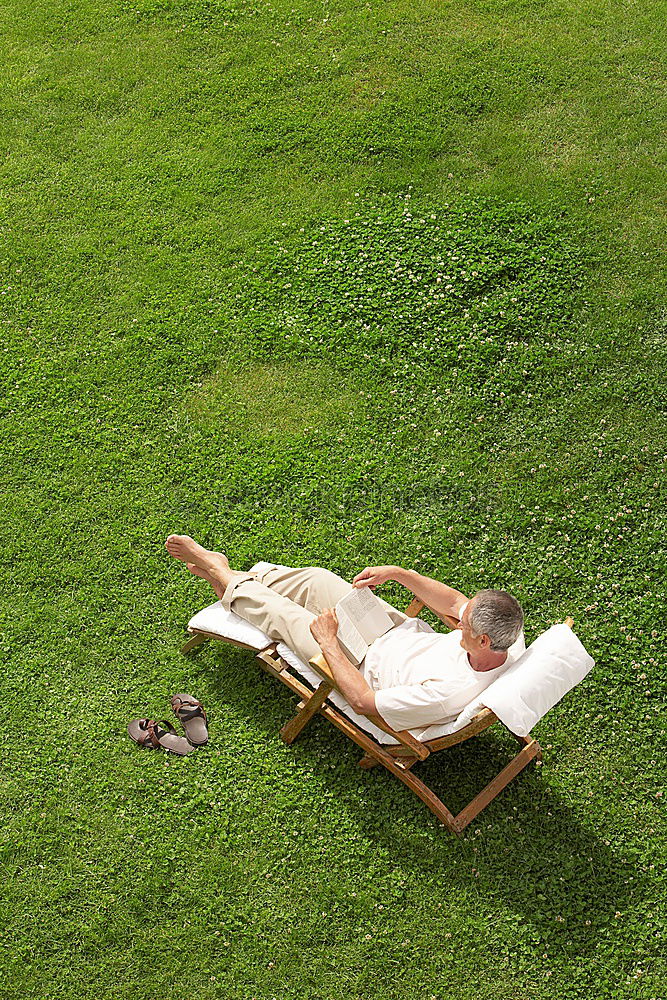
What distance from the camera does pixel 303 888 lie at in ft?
19.5

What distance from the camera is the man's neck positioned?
5.46 m

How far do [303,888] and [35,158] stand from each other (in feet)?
26.6

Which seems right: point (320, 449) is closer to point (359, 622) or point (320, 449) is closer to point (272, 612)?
point (272, 612)

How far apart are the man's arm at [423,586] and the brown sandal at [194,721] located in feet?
4.66

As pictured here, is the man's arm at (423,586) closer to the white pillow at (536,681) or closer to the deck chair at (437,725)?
the deck chair at (437,725)

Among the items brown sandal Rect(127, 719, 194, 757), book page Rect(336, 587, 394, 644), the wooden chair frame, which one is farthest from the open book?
brown sandal Rect(127, 719, 194, 757)

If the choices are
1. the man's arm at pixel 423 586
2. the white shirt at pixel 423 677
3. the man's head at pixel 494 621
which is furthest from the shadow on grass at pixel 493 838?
the man's head at pixel 494 621

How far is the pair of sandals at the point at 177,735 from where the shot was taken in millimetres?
6480

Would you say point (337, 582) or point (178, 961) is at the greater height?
point (337, 582)

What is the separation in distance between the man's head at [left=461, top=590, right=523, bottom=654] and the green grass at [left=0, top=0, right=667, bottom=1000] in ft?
4.25

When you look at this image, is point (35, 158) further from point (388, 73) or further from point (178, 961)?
point (178, 961)

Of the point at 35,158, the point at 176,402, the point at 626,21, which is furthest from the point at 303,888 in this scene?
the point at 626,21

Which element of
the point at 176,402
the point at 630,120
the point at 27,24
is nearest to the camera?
the point at 176,402

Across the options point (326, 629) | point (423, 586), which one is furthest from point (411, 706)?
point (423, 586)
